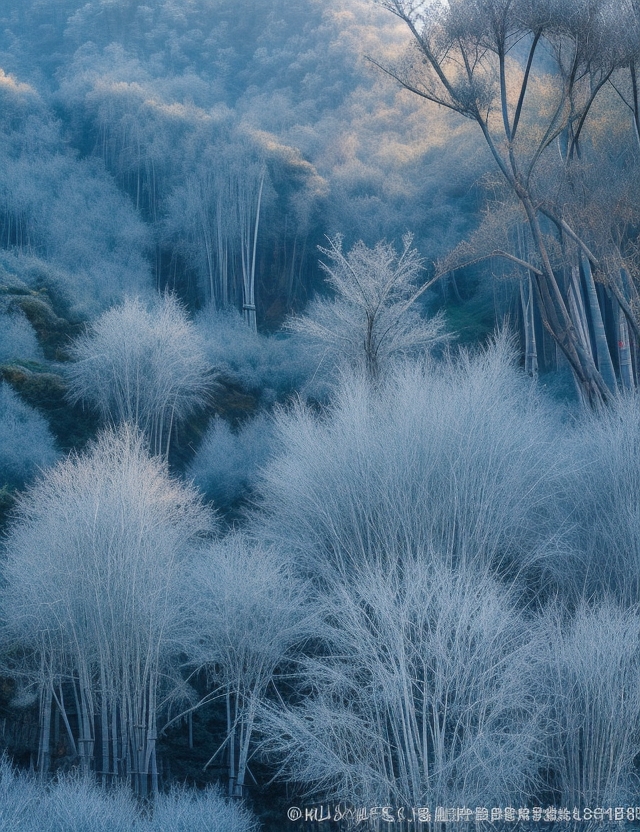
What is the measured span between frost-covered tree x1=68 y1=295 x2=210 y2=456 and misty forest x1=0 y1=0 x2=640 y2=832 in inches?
4.8

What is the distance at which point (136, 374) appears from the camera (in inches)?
1011

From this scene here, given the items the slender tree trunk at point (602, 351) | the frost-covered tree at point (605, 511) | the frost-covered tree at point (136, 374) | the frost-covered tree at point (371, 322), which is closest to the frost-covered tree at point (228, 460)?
A: the frost-covered tree at point (136, 374)

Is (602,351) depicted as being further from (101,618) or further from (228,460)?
(101,618)

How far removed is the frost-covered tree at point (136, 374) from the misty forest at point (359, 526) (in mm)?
121

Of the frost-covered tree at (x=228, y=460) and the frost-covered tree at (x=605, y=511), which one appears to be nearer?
the frost-covered tree at (x=605, y=511)

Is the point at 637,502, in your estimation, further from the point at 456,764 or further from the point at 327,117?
the point at 327,117

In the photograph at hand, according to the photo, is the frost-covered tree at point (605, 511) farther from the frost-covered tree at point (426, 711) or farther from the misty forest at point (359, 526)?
the frost-covered tree at point (426, 711)

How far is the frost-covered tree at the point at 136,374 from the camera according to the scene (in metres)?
25.5

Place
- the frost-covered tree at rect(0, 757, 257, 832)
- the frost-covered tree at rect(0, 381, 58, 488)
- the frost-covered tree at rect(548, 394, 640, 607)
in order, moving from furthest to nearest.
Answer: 1. the frost-covered tree at rect(0, 381, 58, 488)
2. the frost-covered tree at rect(548, 394, 640, 607)
3. the frost-covered tree at rect(0, 757, 257, 832)

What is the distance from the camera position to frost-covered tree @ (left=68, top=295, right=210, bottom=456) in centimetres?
2555

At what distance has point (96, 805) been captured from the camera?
10930 mm

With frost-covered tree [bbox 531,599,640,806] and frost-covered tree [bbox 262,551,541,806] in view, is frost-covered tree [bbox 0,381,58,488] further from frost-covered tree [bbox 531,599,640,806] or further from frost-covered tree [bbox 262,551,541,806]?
frost-covered tree [bbox 531,599,640,806]

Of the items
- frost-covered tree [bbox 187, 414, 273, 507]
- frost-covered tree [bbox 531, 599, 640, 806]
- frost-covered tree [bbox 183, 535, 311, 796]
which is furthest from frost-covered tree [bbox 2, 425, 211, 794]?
frost-covered tree [bbox 187, 414, 273, 507]

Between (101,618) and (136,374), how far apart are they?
40.7 ft
